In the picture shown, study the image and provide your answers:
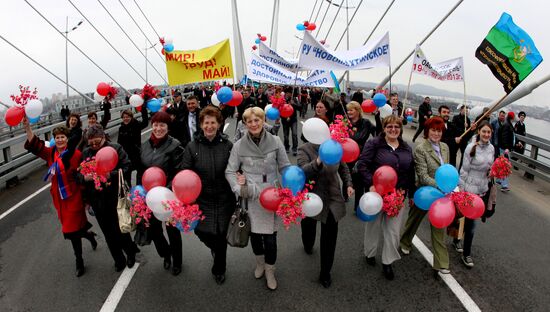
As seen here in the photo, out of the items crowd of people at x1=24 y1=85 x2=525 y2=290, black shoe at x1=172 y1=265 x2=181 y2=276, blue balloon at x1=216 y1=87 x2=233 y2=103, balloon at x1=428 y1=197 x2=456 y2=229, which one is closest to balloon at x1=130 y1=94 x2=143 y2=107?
blue balloon at x1=216 y1=87 x2=233 y2=103

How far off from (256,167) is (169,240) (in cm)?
130

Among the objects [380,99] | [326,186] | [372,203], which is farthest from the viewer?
[380,99]

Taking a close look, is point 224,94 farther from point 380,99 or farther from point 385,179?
point 385,179

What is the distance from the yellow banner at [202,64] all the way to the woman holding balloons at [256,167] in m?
3.33

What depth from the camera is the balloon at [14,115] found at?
379cm

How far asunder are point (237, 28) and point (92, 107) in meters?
17.2

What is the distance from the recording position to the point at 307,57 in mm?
7039

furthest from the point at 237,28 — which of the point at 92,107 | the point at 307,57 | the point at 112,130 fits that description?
the point at 307,57

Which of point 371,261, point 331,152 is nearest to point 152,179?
point 331,152

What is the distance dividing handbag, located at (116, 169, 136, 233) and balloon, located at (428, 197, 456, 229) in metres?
2.88

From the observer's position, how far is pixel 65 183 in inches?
144

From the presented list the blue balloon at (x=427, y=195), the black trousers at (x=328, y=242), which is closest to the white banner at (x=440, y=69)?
the blue balloon at (x=427, y=195)

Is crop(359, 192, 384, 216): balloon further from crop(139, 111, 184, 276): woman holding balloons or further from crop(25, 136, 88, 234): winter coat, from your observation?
crop(25, 136, 88, 234): winter coat

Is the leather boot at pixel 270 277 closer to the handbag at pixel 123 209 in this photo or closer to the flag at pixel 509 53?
the handbag at pixel 123 209
